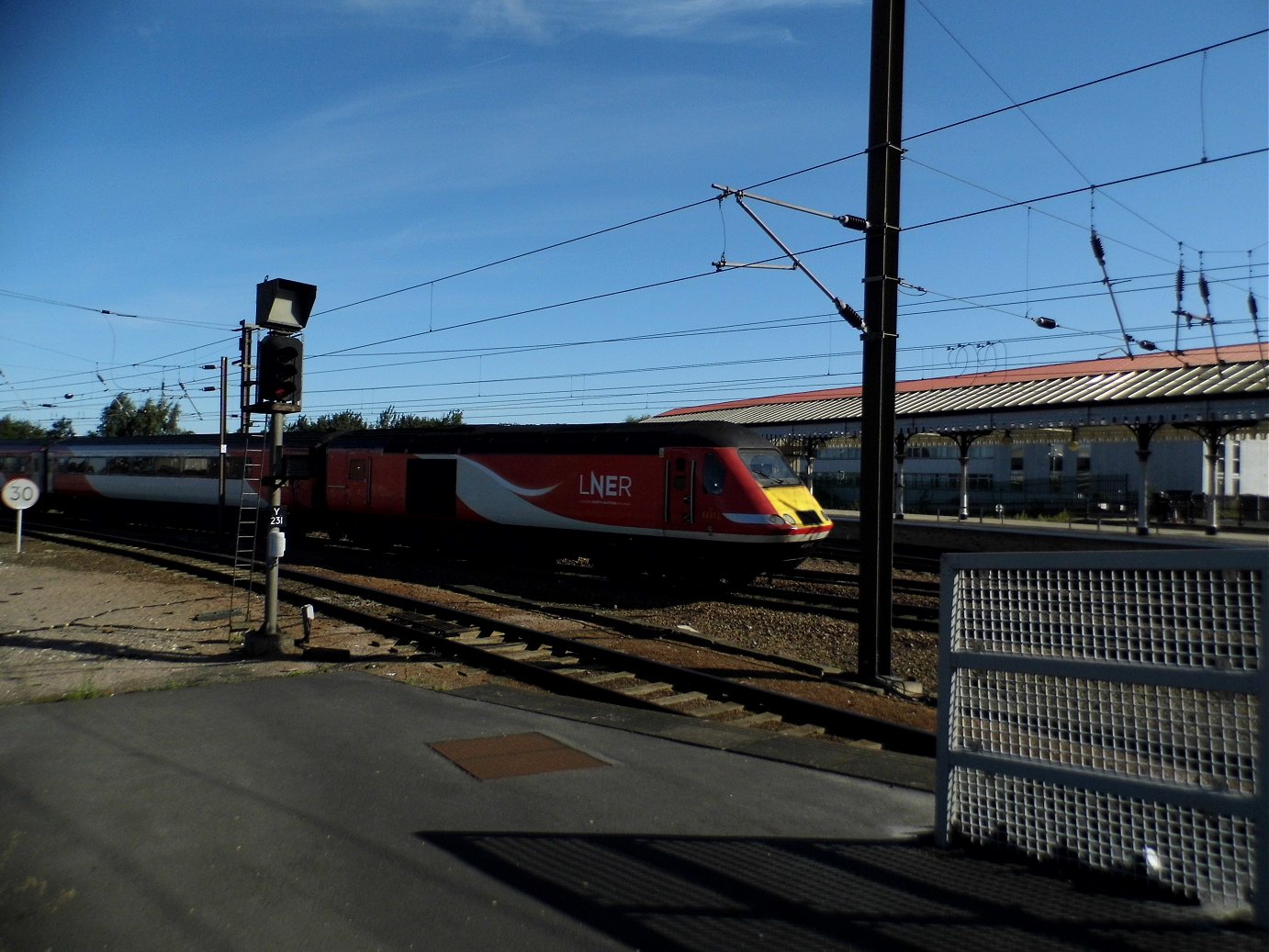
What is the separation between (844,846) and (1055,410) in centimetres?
2706

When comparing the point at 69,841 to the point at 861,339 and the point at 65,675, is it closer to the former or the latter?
the point at 65,675

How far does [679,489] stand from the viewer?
17.2 metres

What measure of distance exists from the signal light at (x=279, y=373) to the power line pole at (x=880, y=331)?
6.16 metres

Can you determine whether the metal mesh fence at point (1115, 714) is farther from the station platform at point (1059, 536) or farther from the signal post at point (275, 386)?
the station platform at point (1059, 536)

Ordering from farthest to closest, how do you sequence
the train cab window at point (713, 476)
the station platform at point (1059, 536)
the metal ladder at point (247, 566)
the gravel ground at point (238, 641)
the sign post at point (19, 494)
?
the station platform at point (1059, 536), the sign post at point (19, 494), the train cab window at point (713, 476), the metal ladder at point (247, 566), the gravel ground at point (238, 641)

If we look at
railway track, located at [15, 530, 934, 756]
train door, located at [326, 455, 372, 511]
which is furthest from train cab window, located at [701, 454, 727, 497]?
train door, located at [326, 455, 372, 511]

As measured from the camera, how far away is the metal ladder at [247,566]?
13.6 meters

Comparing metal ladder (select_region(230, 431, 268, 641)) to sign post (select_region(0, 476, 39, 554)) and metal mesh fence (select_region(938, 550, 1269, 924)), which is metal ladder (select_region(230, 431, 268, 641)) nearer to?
sign post (select_region(0, 476, 39, 554))

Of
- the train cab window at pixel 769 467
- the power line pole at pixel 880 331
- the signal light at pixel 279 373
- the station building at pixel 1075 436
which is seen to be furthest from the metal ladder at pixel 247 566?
the station building at pixel 1075 436

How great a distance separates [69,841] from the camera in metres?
4.84

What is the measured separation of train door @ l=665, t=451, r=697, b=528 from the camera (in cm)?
1700

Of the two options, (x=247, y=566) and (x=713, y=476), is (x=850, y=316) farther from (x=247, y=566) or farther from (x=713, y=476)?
(x=247, y=566)

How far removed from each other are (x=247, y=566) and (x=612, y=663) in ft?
41.2

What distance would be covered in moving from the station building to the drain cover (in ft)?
55.4
